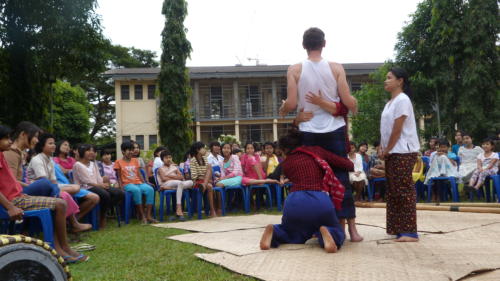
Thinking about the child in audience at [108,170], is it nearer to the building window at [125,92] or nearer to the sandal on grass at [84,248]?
the sandal on grass at [84,248]

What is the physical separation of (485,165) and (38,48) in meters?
12.0

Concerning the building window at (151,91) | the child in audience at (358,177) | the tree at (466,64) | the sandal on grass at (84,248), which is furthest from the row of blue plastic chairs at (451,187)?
the building window at (151,91)

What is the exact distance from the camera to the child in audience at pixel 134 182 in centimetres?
743

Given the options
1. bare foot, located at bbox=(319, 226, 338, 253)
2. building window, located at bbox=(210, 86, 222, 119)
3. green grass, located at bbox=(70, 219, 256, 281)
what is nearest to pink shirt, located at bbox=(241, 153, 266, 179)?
green grass, located at bbox=(70, 219, 256, 281)

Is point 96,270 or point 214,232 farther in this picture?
point 214,232

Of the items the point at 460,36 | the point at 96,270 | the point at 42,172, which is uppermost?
the point at 460,36

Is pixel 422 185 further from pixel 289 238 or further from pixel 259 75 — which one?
pixel 259 75

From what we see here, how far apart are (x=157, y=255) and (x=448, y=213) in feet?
13.3

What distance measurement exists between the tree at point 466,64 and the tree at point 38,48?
13.6 meters

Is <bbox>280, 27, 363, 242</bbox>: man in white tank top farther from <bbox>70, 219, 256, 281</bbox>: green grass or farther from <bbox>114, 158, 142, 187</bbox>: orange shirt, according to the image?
<bbox>114, 158, 142, 187</bbox>: orange shirt

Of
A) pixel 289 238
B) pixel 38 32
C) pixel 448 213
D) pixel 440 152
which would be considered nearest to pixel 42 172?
pixel 289 238

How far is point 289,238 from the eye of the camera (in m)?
4.15

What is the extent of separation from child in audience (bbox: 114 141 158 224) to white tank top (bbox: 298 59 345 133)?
3.96 meters

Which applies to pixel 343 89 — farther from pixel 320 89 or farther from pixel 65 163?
pixel 65 163
